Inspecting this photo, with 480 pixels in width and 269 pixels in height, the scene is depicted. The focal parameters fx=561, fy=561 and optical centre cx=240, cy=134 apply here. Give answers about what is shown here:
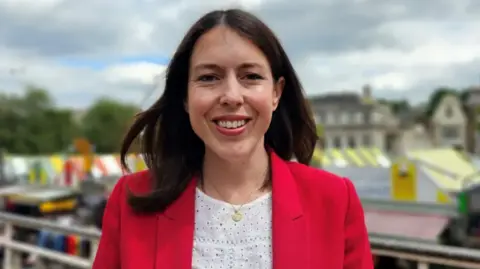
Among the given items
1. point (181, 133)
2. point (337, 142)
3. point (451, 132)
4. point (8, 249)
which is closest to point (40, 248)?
point (8, 249)

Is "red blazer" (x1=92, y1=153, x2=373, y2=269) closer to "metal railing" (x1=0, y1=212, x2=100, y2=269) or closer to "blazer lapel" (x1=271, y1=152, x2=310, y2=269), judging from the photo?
"blazer lapel" (x1=271, y1=152, x2=310, y2=269)

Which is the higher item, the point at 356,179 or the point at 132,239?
the point at 132,239

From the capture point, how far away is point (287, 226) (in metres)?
1.25

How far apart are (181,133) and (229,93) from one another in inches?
12.5

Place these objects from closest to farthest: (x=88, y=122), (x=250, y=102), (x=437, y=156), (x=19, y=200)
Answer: (x=250, y=102), (x=437, y=156), (x=19, y=200), (x=88, y=122)

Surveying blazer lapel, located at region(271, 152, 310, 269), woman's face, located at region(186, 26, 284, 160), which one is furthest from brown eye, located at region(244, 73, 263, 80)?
blazer lapel, located at region(271, 152, 310, 269)

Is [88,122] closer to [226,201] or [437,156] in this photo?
[437,156]

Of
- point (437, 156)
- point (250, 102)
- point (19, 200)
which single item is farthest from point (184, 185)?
point (19, 200)

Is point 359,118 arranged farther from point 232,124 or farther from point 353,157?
point 232,124

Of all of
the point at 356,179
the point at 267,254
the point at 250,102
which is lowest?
the point at 356,179

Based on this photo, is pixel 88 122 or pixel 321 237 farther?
pixel 88 122

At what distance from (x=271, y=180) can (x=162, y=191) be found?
0.26 meters

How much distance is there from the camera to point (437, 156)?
953cm

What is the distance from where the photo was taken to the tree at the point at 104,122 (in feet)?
195
